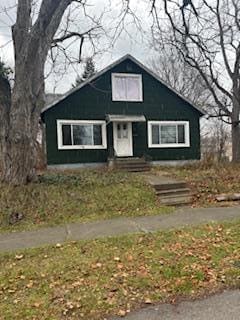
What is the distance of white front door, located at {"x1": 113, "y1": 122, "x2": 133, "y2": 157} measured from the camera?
19.7 metres

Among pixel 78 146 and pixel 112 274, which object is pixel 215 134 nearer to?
pixel 78 146

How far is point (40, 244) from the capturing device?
6.46 m

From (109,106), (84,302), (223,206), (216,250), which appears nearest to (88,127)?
(109,106)

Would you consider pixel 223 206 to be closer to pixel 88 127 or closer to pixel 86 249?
pixel 86 249

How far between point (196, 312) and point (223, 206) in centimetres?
630

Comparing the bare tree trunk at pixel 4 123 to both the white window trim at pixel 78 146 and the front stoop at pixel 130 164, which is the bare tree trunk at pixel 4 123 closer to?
the white window trim at pixel 78 146

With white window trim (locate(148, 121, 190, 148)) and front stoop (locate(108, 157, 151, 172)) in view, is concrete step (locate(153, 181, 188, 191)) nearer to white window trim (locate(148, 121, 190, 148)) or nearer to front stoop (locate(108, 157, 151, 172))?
front stoop (locate(108, 157, 151, 172))

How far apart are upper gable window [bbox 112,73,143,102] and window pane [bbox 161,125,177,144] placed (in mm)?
2385

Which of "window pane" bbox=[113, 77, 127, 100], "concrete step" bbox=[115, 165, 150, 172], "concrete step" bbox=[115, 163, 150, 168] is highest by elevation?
"window pane" bbox=[113, 77, 127, 100]

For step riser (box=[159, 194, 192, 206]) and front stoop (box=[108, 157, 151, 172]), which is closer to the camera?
step riser (box=[159, 194, 192, 206])

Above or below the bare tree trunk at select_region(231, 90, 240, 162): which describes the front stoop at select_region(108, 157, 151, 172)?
below

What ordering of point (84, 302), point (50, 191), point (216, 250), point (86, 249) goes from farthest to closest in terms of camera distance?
point (50, 191) < point (86, 249) < point (216, 250) < point (84, 302)

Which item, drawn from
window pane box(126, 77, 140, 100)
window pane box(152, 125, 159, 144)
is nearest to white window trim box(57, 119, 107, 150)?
window pane box(126, 77, 140, 100)

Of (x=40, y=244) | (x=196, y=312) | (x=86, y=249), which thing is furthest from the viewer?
(x=40, y=244)
